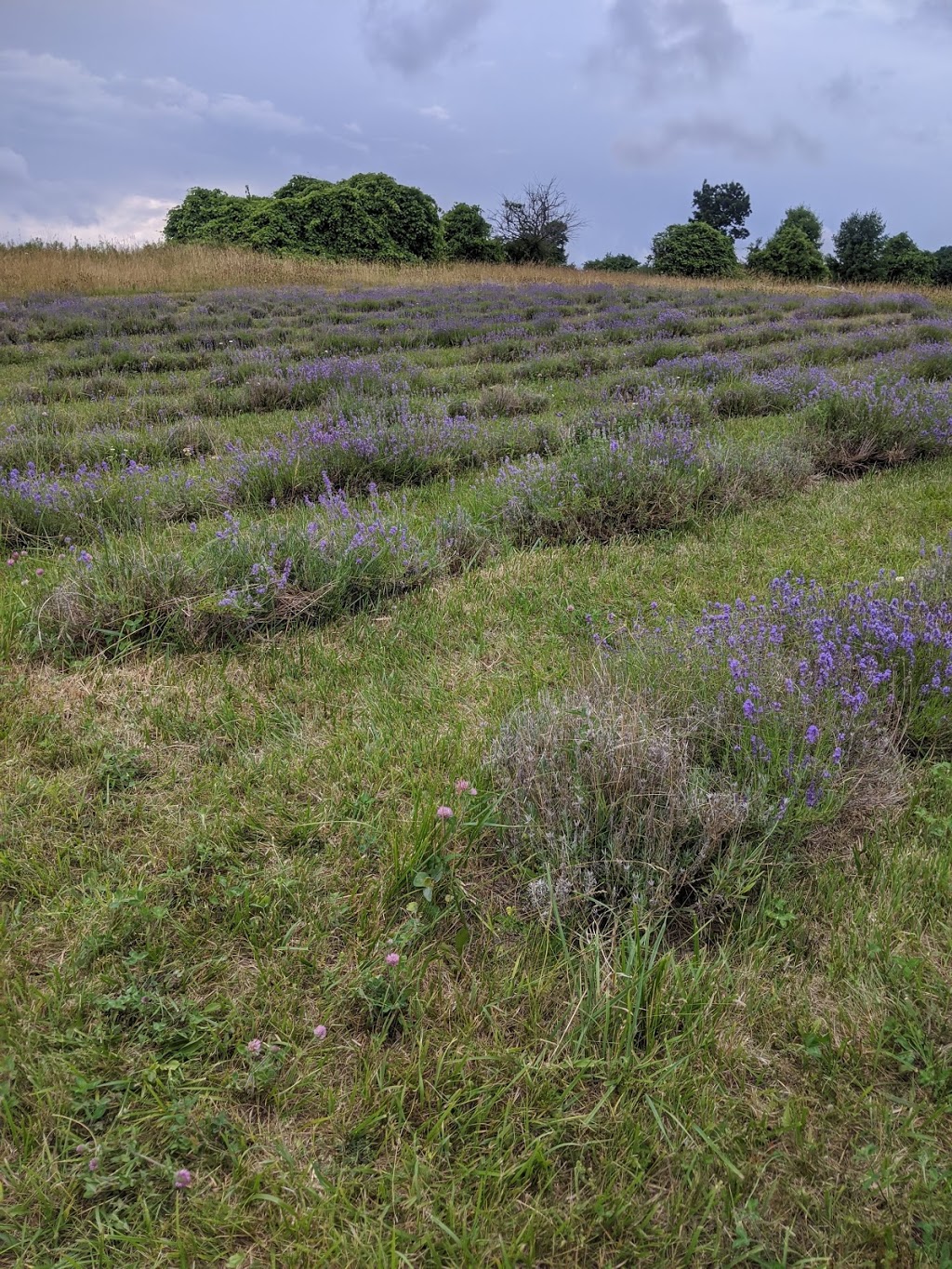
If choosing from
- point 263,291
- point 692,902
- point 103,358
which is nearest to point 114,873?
point 692,902

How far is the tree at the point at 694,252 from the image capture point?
3566cm

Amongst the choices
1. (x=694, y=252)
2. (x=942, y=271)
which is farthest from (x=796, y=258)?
(x=942, y=271)

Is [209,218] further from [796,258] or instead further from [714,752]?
[714,752]

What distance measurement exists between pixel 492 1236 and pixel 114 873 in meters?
1.36

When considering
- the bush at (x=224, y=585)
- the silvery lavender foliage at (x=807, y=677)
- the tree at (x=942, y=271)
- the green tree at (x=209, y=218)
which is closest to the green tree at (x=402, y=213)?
the green tree at (x=209, y=218)

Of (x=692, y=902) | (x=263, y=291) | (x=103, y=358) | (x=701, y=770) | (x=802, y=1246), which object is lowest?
(x=802, y=1246)

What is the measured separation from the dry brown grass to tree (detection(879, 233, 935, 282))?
14.9 meters

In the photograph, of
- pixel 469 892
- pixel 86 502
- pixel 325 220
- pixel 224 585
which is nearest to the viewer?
pixel 469 892

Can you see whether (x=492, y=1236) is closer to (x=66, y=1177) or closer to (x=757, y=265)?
(x=66, y=1177)

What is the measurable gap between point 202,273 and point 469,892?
2329 centimetres

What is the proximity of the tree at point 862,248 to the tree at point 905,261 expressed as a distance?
1.25ft

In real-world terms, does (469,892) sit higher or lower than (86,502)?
lower

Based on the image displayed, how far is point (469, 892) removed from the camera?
2037 millimetres

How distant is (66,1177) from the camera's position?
1412 mm
